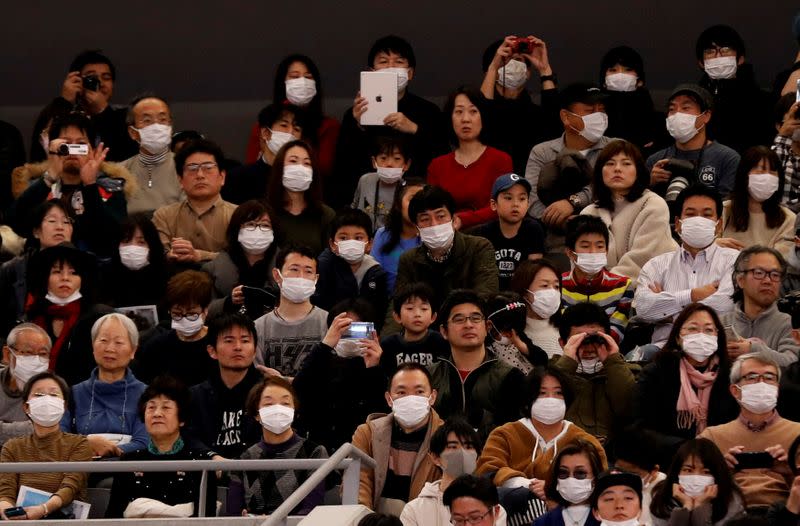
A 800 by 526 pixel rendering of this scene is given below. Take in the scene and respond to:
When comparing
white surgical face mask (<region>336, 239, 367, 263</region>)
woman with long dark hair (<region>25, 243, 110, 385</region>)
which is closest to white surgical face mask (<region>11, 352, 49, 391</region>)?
woman with long dark hair (<region>25, 243, 110, 385</region>)

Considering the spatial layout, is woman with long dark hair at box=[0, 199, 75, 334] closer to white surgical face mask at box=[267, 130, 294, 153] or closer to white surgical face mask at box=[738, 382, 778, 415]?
white surgical face mask at box=[267, 130, 294, 153]

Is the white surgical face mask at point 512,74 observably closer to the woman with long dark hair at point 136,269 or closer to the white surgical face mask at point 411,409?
the woman with long dark hair at point 136,269

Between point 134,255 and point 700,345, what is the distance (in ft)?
11.9

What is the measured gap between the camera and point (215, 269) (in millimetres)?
12484

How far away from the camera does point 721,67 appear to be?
1387 centimetres

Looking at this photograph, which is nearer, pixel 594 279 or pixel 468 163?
pixel 594 279

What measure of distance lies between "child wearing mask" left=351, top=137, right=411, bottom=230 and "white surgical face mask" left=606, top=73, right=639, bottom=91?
64.0 inches

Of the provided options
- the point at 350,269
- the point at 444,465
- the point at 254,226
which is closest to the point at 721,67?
the point at 350,269

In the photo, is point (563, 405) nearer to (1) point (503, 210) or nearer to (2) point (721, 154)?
(1) point (503, 210)

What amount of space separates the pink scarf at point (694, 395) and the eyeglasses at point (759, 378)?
32 cm

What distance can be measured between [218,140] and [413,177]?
4.22m

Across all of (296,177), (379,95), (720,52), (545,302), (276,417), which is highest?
(720,52)

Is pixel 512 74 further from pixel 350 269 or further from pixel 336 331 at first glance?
pixel 336 331

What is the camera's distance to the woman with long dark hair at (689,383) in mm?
10617
